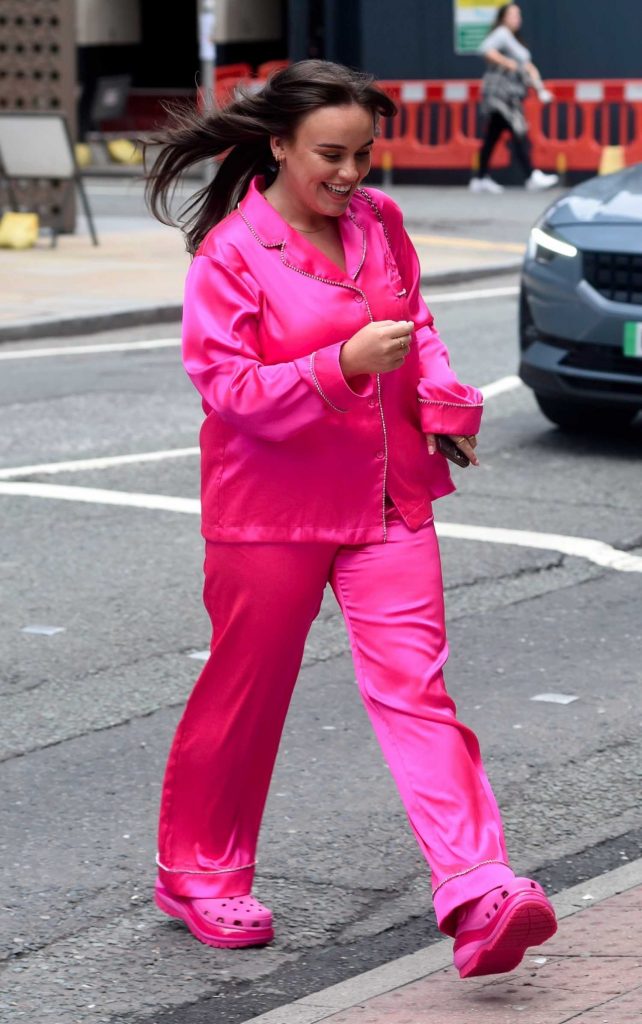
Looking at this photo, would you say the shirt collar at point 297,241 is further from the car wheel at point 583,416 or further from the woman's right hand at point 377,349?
the car wheel at point 583,416

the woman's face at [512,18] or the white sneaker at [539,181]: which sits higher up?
the woman's face at [512,18]

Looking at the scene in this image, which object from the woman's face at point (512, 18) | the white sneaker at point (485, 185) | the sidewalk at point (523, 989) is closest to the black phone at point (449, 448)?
the sidewalk at point (523, 989)

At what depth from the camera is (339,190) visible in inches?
146

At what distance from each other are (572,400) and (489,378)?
7.10 feet

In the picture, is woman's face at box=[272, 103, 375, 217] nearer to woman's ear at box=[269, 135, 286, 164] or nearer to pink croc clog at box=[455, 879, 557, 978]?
woman's ear at box=[269, 135, 286, 164]

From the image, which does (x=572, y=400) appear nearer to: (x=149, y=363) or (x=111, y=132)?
(x=149, y=363)

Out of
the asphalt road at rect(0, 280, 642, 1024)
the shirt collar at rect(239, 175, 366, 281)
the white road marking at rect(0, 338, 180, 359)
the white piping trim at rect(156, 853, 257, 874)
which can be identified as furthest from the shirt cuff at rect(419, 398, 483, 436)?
the white road marking at rect(0, 338, 180, 359)

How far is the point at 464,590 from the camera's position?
6.89 metres

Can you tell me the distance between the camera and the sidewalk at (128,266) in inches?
556

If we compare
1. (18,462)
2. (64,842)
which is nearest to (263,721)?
(64,842)

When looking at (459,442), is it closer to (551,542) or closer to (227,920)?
(227,920)

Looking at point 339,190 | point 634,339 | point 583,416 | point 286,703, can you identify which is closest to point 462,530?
point 634,339

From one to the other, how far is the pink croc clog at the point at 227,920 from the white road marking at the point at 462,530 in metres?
3.39

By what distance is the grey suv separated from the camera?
8.99m
